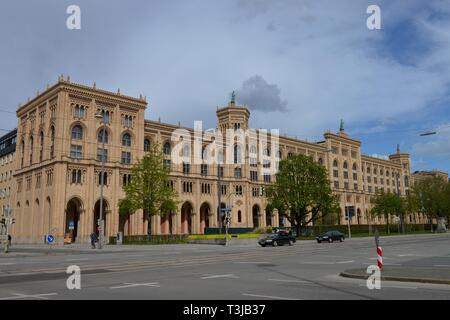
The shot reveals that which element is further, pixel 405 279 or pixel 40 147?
pixel 40 147

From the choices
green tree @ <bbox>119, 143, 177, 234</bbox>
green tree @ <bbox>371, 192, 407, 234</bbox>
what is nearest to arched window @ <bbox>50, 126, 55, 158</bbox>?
green tree @ <bbox>119, 143, 177, 234</bbox>

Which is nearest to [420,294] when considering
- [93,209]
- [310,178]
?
[310,178]

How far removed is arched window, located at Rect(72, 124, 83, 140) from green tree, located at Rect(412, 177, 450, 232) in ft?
223

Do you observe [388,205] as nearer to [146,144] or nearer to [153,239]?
[146,144]

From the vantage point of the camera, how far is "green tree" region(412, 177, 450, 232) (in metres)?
87.9

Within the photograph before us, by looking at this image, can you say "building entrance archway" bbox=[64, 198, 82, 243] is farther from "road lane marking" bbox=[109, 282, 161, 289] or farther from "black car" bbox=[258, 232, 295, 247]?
"road lane marking" bbox=[109, 282, 161, 289]

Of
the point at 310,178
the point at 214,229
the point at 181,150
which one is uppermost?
the point at 181,150

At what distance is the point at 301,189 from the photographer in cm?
5659

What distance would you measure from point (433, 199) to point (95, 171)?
70.0 meters

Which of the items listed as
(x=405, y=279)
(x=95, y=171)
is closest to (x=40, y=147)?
(x=95, y=171)

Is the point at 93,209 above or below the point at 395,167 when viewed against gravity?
below

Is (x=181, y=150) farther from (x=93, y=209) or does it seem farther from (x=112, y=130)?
(x=93, y=209)

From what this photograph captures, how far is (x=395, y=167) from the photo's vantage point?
5079 inches
